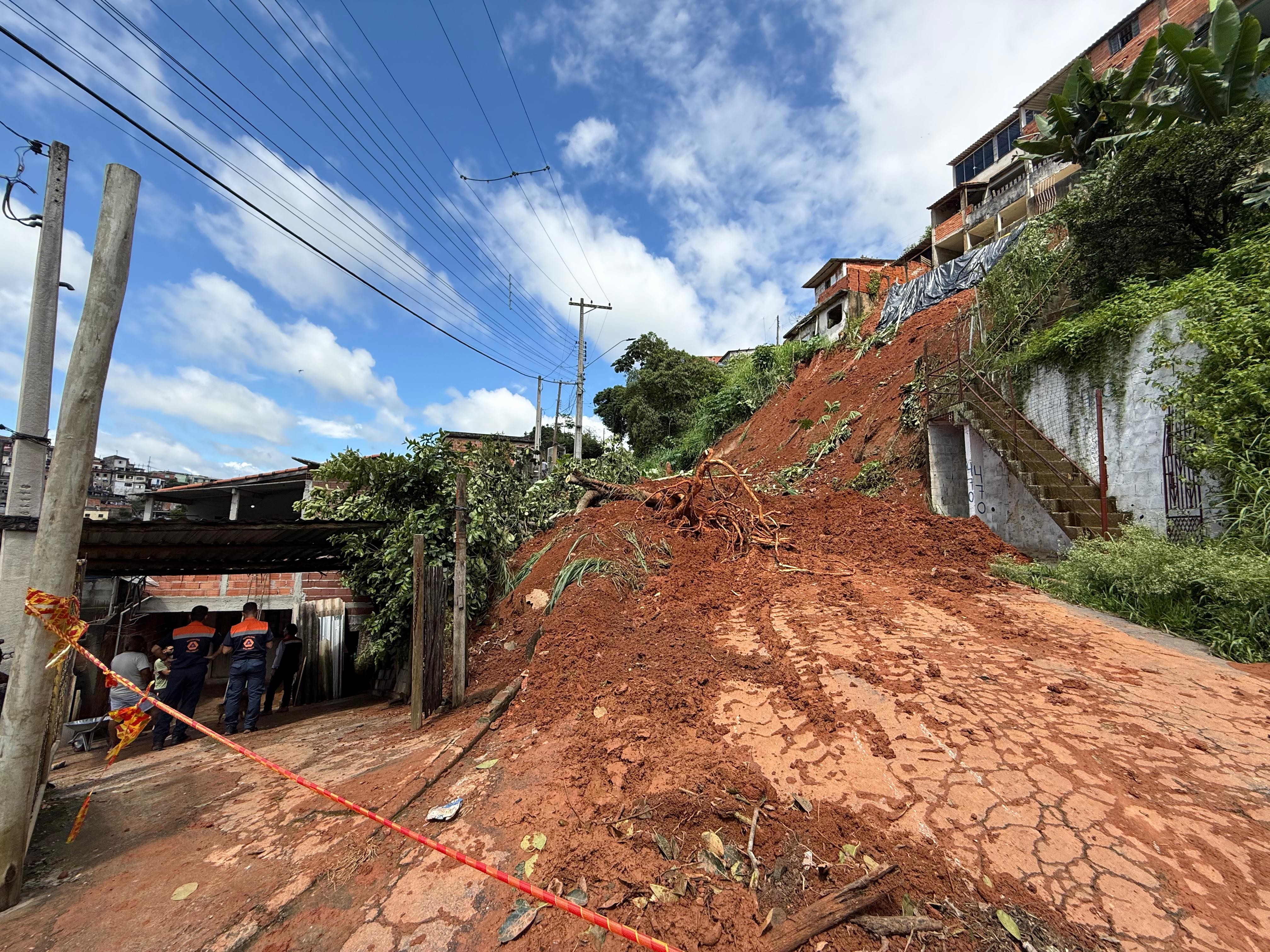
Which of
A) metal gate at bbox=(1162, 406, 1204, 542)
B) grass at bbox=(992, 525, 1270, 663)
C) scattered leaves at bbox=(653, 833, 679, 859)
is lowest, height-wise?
scattered leaves at bbox=(653, 833, 679, 859)

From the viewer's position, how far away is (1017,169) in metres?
23.8

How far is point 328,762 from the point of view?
191 inches

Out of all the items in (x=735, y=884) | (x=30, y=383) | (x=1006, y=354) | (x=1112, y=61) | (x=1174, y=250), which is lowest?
(x=735, y=884)

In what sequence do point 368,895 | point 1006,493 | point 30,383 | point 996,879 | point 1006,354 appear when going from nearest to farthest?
point 996,879
point 368,895
point 30,383
point 1006,493
point 1006,354

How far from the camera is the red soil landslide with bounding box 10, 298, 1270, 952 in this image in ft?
8.13

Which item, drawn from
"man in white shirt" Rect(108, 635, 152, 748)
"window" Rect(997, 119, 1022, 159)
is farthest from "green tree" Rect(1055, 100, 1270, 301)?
"window" Rect(997, 119, 1022, 159)

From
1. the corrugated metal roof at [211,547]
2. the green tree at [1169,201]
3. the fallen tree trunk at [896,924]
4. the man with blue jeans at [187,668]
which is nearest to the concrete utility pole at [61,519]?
the corrugated metal roof at [211,547]

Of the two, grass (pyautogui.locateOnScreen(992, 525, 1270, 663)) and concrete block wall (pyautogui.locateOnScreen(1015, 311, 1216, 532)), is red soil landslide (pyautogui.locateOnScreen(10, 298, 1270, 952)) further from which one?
concrete block wall (pyautogui.locateOnScreen(1015, 311, 1216, 532))

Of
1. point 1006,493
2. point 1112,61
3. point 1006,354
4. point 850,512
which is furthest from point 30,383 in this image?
point 1112,61

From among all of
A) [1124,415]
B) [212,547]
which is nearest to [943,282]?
[1124,415]

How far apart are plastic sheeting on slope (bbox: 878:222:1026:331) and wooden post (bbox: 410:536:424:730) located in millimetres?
16751

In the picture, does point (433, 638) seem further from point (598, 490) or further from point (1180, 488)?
point (1180, 488)

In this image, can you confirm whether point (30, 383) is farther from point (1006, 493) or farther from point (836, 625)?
point (1006, 493)

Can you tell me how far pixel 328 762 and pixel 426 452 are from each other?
4.15 m
